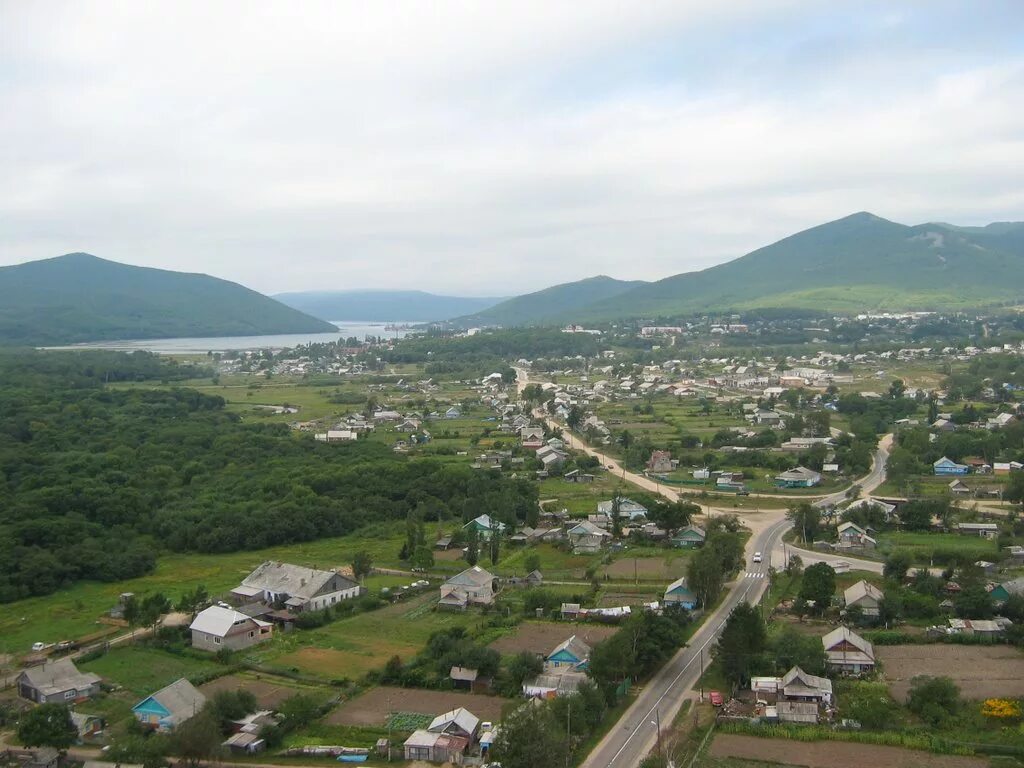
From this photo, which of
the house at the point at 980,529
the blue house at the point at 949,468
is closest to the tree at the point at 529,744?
the house at the point at 980,529

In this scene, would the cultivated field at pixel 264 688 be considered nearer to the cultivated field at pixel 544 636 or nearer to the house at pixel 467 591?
the cultivated field at pixel 544 636

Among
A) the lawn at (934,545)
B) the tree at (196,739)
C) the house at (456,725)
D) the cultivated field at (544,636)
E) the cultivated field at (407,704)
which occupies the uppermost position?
the tree at (196,739)

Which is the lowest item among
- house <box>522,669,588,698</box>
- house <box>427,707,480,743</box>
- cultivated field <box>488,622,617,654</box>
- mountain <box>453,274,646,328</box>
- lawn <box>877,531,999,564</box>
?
lawn <box>877,531,999,564</box>

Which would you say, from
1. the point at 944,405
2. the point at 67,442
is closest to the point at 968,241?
the point at 944,405

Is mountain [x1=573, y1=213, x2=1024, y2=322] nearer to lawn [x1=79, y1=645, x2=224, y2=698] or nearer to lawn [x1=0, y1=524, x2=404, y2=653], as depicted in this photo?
lawn [x1=0, y1=524, x2=404, y2=653]

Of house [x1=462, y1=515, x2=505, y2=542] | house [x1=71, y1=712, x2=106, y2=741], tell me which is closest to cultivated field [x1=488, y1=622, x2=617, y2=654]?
house [x1=462, y1=515, x2=505, y2=542]
